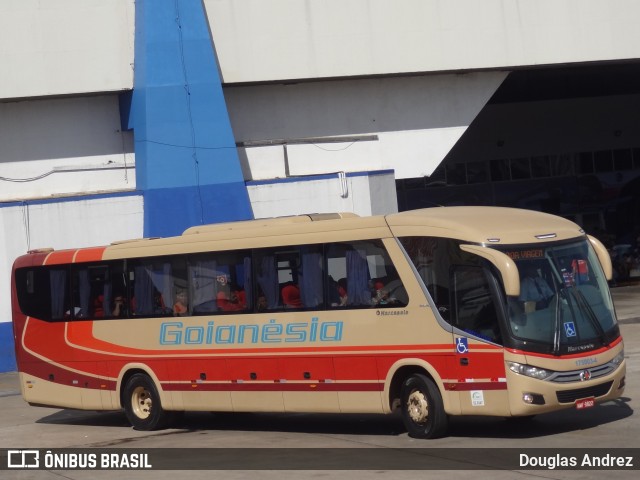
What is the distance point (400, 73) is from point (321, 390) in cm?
1565

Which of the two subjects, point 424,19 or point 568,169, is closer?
point 424,19

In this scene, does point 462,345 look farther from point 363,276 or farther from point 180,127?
point 180,127

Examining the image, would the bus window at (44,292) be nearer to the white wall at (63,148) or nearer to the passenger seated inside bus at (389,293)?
the passenger seated inside bus at (389,293)

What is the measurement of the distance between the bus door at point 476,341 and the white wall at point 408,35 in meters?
15.8

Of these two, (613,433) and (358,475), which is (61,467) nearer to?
(358,475)

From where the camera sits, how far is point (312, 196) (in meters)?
27.0

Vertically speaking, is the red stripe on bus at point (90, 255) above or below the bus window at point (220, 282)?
above

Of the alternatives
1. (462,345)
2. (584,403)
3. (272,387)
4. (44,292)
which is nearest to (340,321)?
(272,387)

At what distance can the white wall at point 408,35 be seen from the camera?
1081 inches

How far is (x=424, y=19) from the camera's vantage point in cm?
2814

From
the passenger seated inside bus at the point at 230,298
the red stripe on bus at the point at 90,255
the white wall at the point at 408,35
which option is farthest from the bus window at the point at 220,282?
the white wall at the point at 408,35

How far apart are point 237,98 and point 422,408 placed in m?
16.7

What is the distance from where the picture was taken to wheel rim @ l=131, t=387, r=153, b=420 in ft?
53.8

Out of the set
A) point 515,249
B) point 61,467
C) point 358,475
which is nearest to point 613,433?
point 515,249
